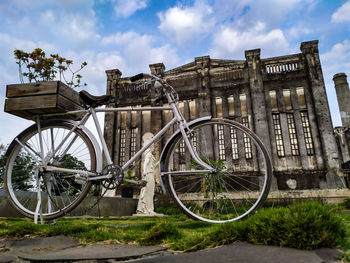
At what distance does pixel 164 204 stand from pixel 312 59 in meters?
15.3

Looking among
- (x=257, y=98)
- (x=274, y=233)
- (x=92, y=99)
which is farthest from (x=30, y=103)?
(x=257, y=98)

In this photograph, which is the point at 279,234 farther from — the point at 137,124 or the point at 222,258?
the point at 137,124

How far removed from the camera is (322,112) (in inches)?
687

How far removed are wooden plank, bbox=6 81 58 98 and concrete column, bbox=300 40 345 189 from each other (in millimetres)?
17726

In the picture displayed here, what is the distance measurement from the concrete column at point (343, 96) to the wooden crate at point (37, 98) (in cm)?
2873

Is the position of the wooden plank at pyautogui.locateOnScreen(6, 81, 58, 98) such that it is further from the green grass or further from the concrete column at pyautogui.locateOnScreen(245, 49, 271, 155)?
the concrete column at pyautogui.locateOnScreen(245, 49, 271, 155)

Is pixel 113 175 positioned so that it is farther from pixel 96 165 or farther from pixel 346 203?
pixel 346 203

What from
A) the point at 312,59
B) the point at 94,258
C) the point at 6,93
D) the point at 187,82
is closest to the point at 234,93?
the point at 187,82

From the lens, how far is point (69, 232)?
226 cm

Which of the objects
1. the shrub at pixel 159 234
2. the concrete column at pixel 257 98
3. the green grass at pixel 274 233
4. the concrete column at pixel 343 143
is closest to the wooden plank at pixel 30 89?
the green grass at pixel 274 233

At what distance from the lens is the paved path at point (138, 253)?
1219 mm

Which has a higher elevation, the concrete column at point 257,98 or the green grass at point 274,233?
the concrete column at point 257,98

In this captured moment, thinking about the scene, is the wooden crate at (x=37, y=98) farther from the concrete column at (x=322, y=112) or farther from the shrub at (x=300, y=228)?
the concrete column at (x=322, y=112)

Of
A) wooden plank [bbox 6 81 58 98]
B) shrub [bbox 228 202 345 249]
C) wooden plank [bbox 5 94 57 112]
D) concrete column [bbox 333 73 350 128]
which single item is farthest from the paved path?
concrete column [bbox 333 73 350 128]
